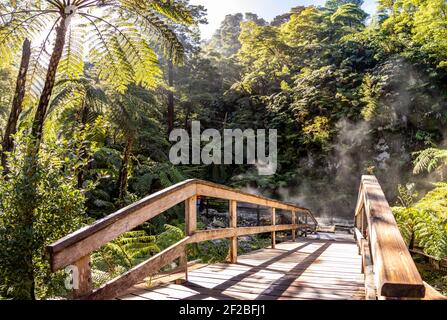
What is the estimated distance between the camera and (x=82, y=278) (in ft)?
5.24

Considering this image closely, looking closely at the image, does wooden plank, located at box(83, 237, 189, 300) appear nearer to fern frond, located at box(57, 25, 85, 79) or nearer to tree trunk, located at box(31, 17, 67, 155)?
tree trunk, located at box(31, 17, 67, 155)

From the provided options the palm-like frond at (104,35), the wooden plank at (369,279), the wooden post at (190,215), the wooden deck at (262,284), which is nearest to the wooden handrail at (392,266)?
the wooden plank at (369,279)

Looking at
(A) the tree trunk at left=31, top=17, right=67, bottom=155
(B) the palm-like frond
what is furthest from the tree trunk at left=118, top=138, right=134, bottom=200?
(A) the tree trunk at left=31, top=17, right=67, bottom=155

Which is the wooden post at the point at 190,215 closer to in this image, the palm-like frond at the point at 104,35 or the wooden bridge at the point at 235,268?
the wooden bridge at the point at 235,268

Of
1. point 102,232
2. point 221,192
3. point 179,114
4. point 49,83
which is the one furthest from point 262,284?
point 179,114

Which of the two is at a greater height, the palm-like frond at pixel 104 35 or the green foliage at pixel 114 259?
the palm-like frond at pixel 104 35

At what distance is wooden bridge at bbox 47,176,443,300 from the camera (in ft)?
3.76

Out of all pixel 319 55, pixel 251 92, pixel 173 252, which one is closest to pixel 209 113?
pixel 251 92

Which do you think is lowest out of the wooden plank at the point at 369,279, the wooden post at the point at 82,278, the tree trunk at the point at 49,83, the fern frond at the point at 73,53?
the wooden plank at the point at 369,279

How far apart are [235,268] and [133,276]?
171 centimetres

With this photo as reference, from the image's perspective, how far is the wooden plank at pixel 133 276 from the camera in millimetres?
1754
